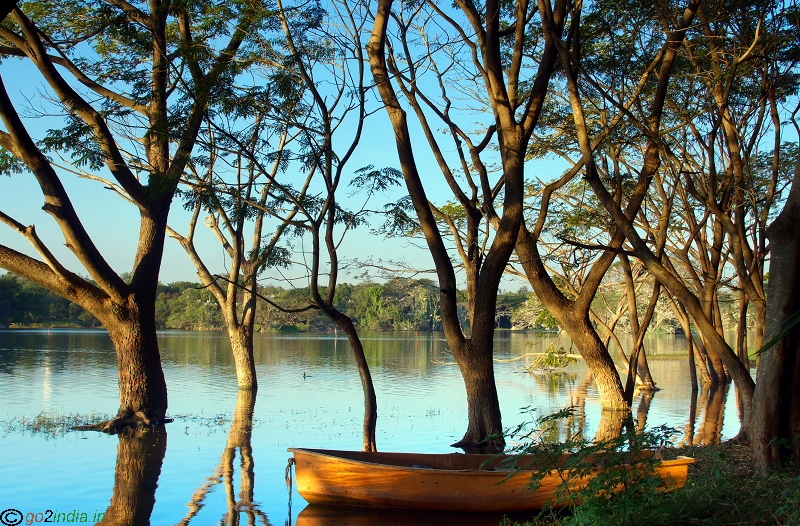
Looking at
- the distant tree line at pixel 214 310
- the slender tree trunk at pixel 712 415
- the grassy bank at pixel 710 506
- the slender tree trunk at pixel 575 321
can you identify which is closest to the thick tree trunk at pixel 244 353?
the slender tree trunk at pixel 575 321

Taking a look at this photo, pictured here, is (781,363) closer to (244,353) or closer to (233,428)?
(233,428)

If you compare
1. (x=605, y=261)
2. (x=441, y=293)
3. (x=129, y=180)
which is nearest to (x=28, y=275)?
(x=129, y=180)

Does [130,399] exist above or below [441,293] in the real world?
below

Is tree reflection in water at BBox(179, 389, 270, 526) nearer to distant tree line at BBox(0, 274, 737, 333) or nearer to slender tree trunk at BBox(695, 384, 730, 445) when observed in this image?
slender tree trunk at BBox(695, 384, 730, 445)

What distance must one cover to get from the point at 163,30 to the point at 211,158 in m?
2.09

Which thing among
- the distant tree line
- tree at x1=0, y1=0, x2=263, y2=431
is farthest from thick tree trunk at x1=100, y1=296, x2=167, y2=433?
the distant tree line

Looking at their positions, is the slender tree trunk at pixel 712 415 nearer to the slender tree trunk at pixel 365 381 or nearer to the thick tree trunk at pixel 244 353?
the slender tree trunk at pixel 365 381

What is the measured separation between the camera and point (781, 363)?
6.43 m

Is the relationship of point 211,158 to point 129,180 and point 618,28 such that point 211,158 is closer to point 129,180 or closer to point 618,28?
point 129,180

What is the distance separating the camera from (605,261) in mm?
13930

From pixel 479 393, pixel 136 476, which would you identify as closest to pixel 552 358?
pixel 479 393

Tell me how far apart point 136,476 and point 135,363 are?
3.60m

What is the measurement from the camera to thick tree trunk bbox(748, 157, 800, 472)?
6.34 m

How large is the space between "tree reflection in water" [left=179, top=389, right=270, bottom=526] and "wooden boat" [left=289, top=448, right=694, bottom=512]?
2.11ft
